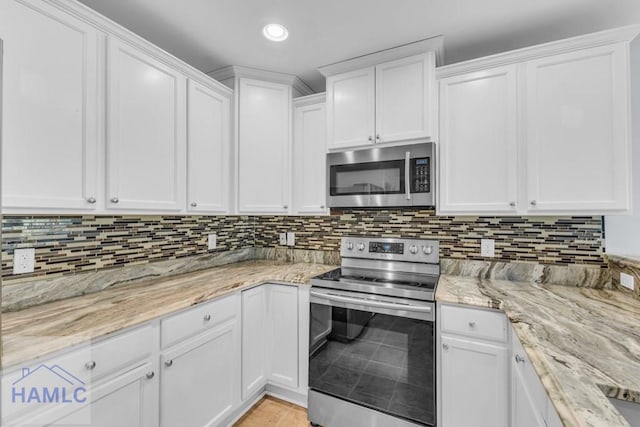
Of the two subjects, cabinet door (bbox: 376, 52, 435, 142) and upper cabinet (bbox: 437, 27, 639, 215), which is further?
cabinet door (bbox: 376, 52, 435, 142)

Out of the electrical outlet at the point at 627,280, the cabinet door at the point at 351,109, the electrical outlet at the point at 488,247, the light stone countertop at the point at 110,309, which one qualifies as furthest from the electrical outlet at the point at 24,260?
the electrical outlet at the point at 627,280

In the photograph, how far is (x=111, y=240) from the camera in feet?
5.75

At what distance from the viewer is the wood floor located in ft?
6.19

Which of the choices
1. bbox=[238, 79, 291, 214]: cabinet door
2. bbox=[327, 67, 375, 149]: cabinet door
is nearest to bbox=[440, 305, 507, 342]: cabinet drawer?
bbox=[327, 67, 375, 149]: cabinet door

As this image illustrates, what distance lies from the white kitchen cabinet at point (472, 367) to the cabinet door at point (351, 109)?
4.20 feet

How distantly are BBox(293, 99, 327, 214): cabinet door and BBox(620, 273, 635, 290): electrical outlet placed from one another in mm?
1853

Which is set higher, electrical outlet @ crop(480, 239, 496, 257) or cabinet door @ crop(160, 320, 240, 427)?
electrical outlet @ crop(480, 239, 496, 257)

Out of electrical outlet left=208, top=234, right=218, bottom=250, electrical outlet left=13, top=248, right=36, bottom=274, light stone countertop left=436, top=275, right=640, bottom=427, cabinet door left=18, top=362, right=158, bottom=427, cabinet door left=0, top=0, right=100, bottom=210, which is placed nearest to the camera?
light stone countertop left=436, top=275, right=640, bottom=427

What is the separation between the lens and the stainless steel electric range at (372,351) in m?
1.62

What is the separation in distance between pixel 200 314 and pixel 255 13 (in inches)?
68.0

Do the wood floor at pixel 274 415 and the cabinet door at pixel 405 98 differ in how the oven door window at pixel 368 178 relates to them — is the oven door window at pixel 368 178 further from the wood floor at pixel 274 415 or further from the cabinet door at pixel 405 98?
the wood floor at pixel 274 415

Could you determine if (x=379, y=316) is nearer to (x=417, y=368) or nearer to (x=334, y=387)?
(x=417, y=368)

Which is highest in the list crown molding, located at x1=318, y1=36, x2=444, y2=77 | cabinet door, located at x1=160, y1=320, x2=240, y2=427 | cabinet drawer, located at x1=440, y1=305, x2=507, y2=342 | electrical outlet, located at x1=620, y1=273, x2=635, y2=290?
crown molding, located at x1=318, y1=36, x2=444, y2=77

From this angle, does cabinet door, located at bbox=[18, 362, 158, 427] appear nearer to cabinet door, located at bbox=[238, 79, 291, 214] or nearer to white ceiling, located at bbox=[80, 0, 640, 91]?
cabinet door, located at bbox=[238, 79, 291, 214]
